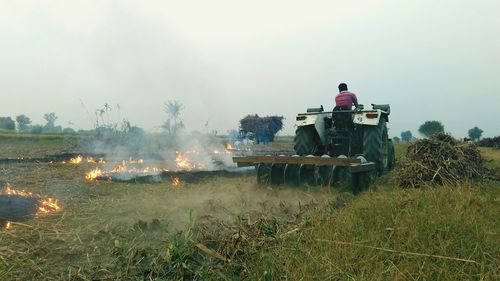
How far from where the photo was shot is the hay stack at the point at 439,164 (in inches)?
253

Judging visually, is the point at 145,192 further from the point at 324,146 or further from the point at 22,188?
the point at 324,146

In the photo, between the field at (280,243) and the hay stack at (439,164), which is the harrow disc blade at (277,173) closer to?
the field at (280,243)

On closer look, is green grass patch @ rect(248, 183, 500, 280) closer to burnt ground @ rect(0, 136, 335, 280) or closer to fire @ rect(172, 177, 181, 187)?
burnt ground @ rect(0, 136, 335, 280)

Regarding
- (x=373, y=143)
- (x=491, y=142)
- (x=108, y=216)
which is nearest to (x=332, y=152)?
(x=373, y=143)

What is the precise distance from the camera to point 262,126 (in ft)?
172

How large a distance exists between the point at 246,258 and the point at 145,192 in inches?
215

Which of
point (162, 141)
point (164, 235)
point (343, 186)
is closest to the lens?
point (164, 235)

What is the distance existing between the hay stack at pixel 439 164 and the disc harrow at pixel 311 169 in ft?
2.23

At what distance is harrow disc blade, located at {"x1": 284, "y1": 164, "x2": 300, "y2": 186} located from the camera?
7.66 m

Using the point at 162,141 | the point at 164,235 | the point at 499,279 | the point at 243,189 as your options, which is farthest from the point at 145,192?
the point at 162,141

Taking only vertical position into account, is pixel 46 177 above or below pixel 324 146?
below

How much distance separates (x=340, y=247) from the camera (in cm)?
344

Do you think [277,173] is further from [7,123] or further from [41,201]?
[7,123]

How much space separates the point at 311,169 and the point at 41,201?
17.6 ft
